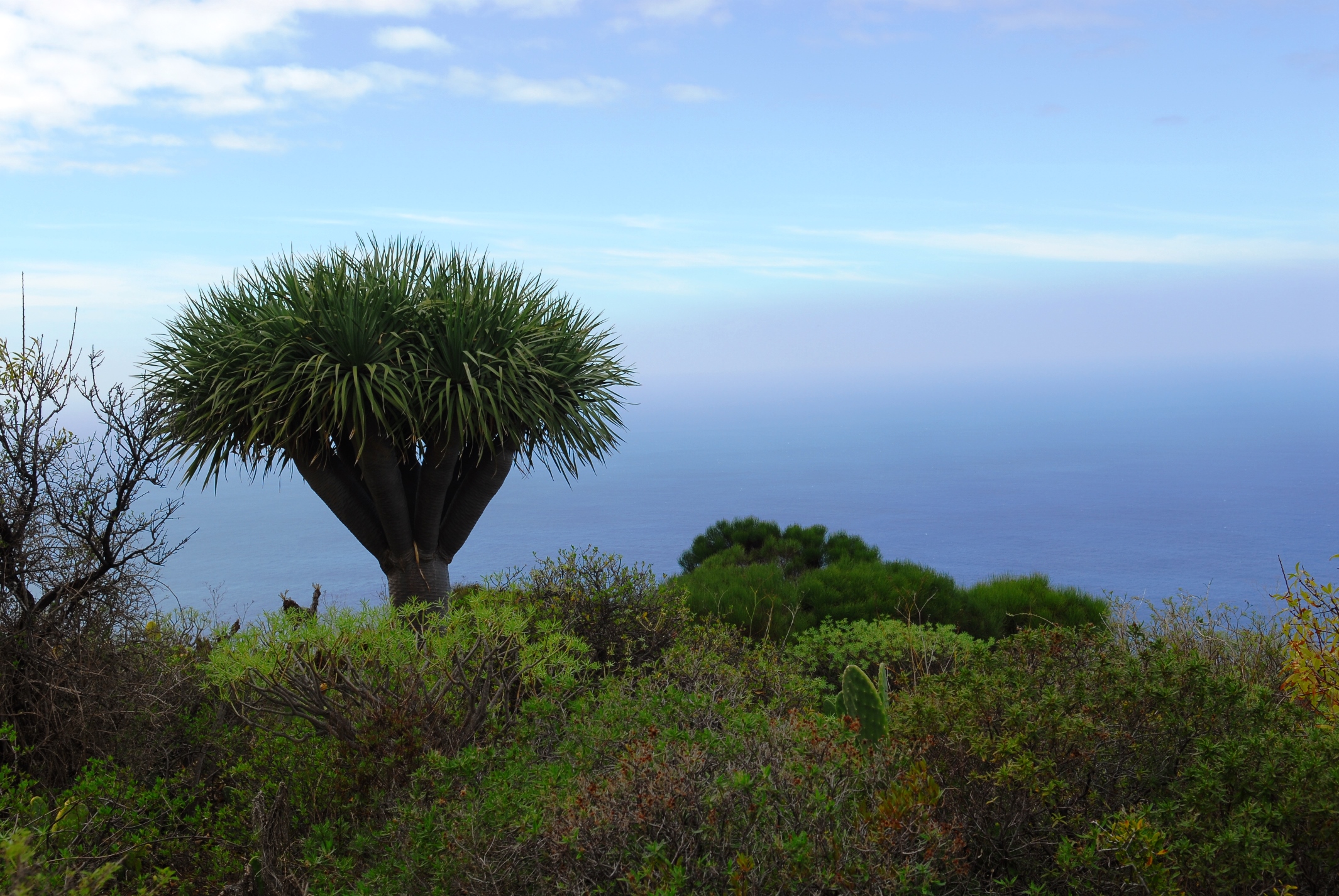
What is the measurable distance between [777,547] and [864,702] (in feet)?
28.3

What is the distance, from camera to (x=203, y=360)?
30.8 feet

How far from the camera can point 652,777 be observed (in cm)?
319

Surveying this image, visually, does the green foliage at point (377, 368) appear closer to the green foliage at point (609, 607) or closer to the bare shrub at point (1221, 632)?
the green foliage at point (609, 607)

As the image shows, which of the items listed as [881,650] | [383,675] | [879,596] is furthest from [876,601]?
[383,675]

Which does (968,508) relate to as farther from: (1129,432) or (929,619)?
(1129,432)

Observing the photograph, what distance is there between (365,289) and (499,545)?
139ft

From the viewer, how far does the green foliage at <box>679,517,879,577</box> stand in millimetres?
13336

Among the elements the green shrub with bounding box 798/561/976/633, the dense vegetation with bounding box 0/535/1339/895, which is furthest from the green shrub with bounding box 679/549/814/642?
the dense vegetation with bounding box 0/535/1339/895

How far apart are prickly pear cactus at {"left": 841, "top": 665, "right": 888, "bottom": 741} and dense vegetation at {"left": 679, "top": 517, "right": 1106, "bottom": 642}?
440cm

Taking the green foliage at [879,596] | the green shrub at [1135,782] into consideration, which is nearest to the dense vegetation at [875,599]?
the green foliage at [879,596]

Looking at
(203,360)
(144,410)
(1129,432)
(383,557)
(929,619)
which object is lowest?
(929,619)

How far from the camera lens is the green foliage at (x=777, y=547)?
43.8ft

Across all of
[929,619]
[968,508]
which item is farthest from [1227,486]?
[929,619]

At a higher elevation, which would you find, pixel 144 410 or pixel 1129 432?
pixel 1129 432
